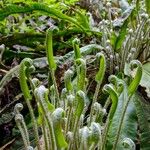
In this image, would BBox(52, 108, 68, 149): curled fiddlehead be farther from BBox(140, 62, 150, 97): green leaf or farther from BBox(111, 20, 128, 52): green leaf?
BBox(111, 20, 128, 52): green leaf

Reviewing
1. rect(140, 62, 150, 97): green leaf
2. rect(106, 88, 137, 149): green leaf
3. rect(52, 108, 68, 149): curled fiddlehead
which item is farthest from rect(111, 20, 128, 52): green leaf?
rect(52, 108, 68, 149): curled fiddlehead

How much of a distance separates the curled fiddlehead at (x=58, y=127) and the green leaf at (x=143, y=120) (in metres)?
Result: 0.24

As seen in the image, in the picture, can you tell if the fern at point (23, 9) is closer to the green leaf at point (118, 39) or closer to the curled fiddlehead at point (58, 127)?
the green leaf at point (118, 39)

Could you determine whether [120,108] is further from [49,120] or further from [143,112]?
[49,120]

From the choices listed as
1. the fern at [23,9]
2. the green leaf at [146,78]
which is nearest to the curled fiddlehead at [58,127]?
the green leaf at [146,78]

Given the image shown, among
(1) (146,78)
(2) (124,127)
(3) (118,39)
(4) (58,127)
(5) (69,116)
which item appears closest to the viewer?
(4) (58,127)

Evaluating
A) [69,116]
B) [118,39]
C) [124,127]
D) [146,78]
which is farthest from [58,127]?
[118,39]

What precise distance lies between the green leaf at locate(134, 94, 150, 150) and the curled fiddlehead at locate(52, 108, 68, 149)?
0.78 ft

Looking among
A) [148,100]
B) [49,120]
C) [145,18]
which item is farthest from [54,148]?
[145,18]

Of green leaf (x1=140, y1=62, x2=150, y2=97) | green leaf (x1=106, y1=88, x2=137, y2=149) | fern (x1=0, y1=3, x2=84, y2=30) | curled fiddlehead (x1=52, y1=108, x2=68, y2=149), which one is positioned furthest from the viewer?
fern (x1=0, y1=3, x2=84, y2=30)

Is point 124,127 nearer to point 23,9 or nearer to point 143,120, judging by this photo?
A: point 143,120

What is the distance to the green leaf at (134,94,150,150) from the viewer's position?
85 cm

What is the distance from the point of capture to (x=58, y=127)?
0.63 metres

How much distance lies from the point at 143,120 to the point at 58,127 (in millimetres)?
341
